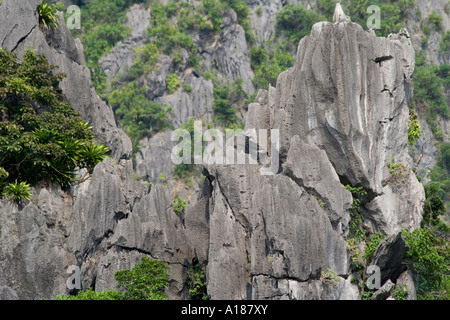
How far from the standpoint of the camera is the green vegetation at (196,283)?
68.6 ft

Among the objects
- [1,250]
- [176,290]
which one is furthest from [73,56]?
[176,290]

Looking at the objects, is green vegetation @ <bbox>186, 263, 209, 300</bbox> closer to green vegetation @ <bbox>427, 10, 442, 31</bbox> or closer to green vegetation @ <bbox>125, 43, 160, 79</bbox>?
green vegetation @ <bbox>125, 43, 160, 79</bbox>

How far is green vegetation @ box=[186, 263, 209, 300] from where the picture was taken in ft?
68.6

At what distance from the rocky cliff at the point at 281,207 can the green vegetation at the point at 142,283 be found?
878 millimetres

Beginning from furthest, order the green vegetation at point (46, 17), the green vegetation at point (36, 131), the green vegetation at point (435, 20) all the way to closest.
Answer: the green vegetation at point (435, 20) < the green vegetation at point (46, 17) < the green vegetation at point (36, 131)

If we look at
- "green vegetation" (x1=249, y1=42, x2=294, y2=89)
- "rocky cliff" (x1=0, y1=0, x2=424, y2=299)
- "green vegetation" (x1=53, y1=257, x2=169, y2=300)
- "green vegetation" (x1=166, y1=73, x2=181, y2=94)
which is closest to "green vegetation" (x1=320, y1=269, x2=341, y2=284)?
"rocky cliff" (x1=0, y1=0, x2=424, y2=299)

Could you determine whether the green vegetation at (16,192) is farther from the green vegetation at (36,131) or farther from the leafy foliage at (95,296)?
the leafy foliage at (95,296)

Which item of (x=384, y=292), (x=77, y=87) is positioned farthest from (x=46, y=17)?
(x=384, y=292)

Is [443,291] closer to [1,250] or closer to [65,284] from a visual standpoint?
[65,284]

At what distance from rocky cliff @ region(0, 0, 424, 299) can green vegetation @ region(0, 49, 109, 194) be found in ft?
2.48

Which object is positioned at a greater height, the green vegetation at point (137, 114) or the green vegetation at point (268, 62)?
the green vegetation at point (268, 62)

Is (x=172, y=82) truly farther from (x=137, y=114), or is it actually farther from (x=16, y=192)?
(x=16, y=192)

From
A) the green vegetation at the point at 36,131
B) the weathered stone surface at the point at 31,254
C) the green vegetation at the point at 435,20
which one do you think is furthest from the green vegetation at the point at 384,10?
the weathered stone surface at the point at 31,254

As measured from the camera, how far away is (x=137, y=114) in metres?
50.7
